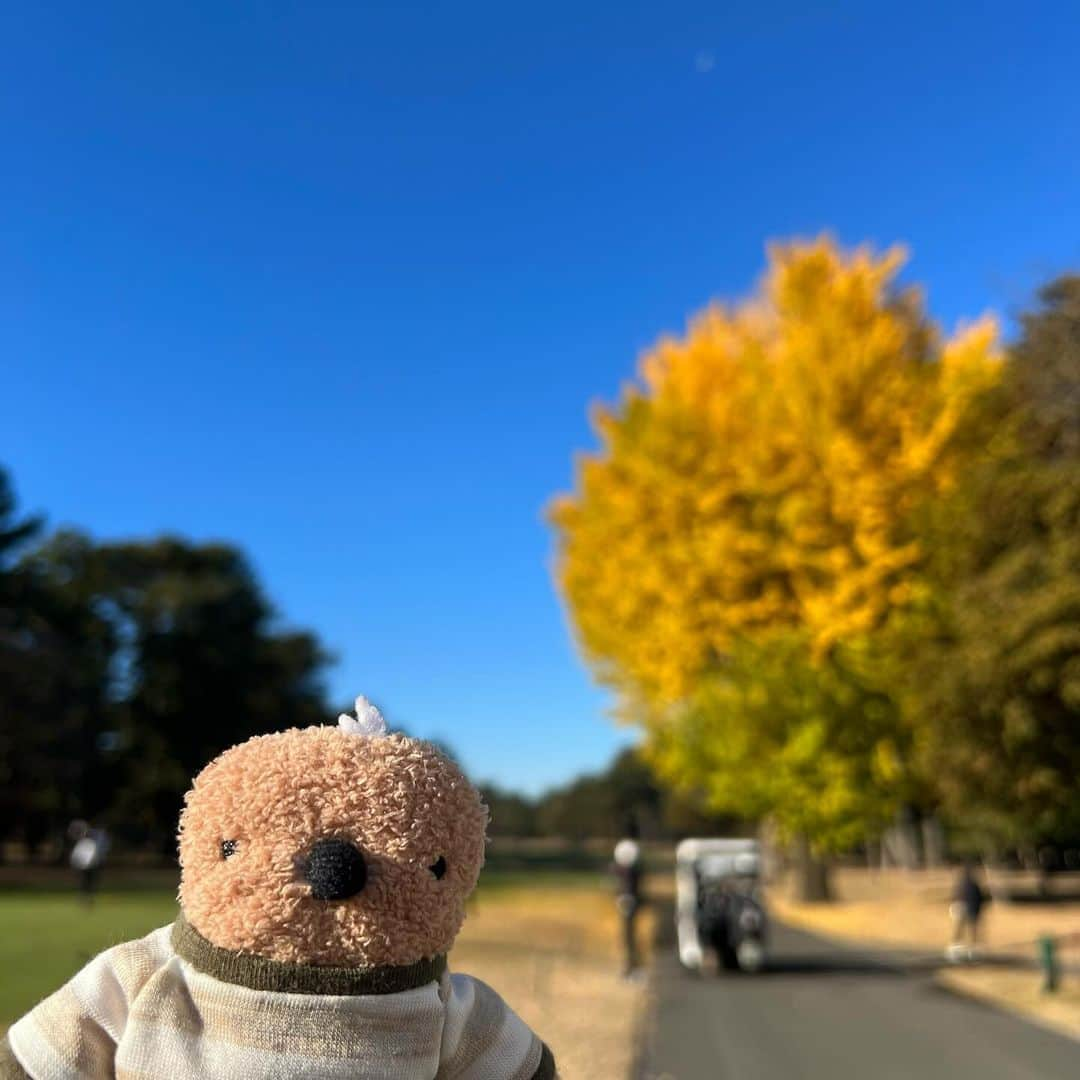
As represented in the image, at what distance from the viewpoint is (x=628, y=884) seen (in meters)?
14.8

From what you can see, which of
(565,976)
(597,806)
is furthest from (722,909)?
(597,806)

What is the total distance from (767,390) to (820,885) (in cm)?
1371

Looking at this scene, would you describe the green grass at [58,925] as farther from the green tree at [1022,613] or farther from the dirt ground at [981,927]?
the dirt ground at [981,927]

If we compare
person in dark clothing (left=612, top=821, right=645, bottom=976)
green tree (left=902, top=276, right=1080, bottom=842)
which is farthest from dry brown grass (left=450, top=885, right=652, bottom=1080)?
green tree (left=902, top=276, right=1080, bottom=842)

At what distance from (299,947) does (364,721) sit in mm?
478

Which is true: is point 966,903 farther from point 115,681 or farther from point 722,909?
point 115,681

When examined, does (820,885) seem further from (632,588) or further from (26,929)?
(26,929)

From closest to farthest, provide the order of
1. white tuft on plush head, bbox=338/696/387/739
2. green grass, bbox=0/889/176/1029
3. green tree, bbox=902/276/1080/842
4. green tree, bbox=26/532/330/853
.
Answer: white tuft on plush head, bbox=338/696/387/739 < green grass, bbox=0/889/176/1029 < green tree, bbox=902/276/1080/842 < green tree, bbox=26/532/330/853

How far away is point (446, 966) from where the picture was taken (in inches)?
88.1

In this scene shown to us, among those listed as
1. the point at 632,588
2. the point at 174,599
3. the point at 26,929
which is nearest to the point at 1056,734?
the point at 632,588

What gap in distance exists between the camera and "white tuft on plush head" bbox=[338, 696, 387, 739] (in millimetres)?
2281

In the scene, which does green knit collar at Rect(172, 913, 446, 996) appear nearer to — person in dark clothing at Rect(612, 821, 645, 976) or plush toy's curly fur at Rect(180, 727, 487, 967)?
plush toy's curly fur at Rect(180, 727, 487, 967)

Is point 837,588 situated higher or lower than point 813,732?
higher

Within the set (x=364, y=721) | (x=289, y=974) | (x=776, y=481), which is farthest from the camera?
(x=776, y=481)
